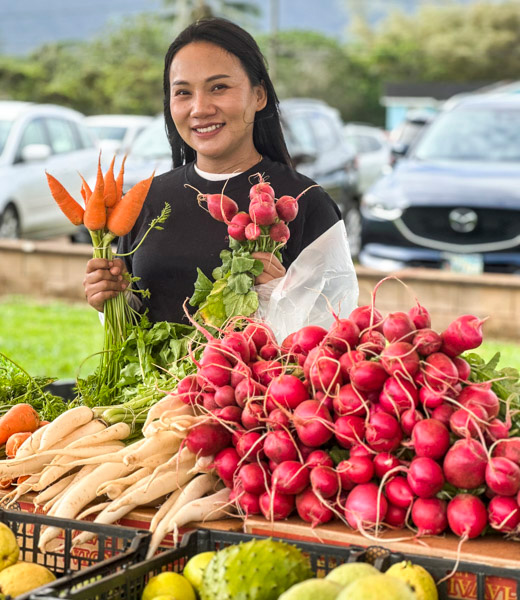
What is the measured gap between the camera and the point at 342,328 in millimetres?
2230

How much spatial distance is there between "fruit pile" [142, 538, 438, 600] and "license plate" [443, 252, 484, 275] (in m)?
6.52

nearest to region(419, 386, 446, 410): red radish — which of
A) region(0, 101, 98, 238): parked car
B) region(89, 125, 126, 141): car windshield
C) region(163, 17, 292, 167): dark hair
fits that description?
region(163, 17, 292, 167): dark hair

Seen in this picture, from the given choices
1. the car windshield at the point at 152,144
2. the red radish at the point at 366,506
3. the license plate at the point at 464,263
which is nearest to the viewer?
the red radish at the point at 366,506

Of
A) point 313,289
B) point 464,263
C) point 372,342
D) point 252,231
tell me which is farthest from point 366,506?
point 464,263

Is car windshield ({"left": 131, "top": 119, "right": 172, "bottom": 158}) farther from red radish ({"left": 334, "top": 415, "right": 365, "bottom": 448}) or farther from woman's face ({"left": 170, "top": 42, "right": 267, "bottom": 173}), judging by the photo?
red radish ({"left": 334, "top": 415, "right": 365, "bottom": 448})

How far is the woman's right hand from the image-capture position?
2904 millimetres

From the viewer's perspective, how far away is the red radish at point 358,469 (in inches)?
82.0

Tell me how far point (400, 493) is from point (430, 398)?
0.73 feet

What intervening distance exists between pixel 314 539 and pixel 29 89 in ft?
145

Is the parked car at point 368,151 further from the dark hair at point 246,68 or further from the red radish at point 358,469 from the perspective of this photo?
the red radish at point 358,469

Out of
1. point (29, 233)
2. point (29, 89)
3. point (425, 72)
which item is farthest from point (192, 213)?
point (425, 72)

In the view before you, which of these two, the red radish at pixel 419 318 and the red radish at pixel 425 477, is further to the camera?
the red radish at pixel 419 318

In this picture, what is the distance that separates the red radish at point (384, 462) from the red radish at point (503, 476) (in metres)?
0.21

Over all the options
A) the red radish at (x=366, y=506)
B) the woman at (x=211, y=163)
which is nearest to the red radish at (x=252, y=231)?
the woman at (x=211, y=163)
